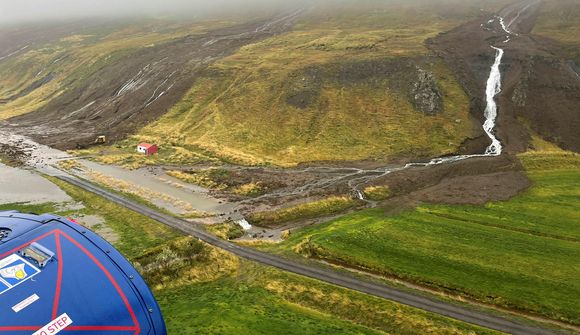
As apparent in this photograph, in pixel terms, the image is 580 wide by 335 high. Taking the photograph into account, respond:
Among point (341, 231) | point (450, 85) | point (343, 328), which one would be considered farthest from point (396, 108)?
point (343, 328)

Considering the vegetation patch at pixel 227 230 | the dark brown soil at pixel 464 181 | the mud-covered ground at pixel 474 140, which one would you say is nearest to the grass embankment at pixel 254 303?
the vegetation patch at pixel 227 230

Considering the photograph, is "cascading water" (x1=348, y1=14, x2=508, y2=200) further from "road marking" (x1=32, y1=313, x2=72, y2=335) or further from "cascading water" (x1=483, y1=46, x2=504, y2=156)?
"road marking" (x1=32, y1=313, x2=72, y2=335)

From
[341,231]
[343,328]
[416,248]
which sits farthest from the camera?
[341,231]

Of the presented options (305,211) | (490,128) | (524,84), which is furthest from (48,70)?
Answer: (524,84)

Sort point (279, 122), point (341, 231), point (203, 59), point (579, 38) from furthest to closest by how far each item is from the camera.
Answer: point (203, 59) → point (579, 38) → point (279, 122) → point (341, 231)

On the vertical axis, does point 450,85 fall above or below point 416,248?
above

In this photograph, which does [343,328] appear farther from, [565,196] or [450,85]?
[450,85]

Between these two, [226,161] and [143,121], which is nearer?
[226,161]
